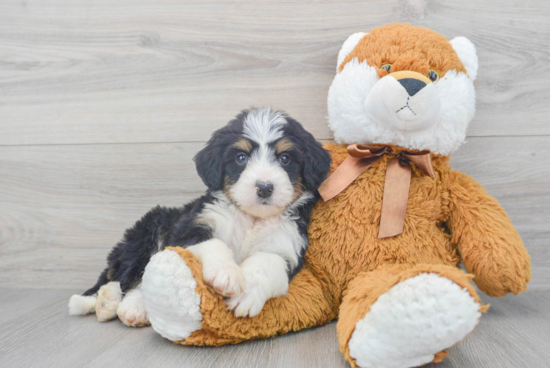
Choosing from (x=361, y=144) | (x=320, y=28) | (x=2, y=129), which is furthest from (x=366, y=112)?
(x=2, y=129)

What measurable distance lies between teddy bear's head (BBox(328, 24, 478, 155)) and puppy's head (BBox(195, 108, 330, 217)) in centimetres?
19

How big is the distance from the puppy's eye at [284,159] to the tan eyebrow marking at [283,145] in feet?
0.05

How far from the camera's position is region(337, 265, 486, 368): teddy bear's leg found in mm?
895

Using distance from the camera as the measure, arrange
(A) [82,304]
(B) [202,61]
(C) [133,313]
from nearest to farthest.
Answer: (C) [133,313] → (A) [82,304] → (B) [202,61]

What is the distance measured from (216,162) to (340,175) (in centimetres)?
42

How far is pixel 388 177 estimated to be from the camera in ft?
4.37

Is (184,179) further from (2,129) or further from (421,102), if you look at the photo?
(421,102)

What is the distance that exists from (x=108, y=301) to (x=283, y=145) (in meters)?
0.86

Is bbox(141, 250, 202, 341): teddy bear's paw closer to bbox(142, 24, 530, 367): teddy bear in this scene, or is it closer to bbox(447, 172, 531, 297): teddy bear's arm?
bbox(142, 24, 530, 367): teddy bear

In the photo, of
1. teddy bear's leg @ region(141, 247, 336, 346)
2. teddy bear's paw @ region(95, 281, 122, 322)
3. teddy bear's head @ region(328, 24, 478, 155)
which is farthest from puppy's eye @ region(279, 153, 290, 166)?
teddy bear's paw @ region(95, 281, 122, 322)

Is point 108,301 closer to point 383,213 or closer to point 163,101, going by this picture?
point 163,101

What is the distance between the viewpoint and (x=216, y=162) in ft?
4.24

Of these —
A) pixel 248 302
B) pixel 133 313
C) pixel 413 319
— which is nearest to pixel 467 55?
pixel 413 319

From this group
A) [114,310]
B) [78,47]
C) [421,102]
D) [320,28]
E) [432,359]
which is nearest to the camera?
[432,359]
